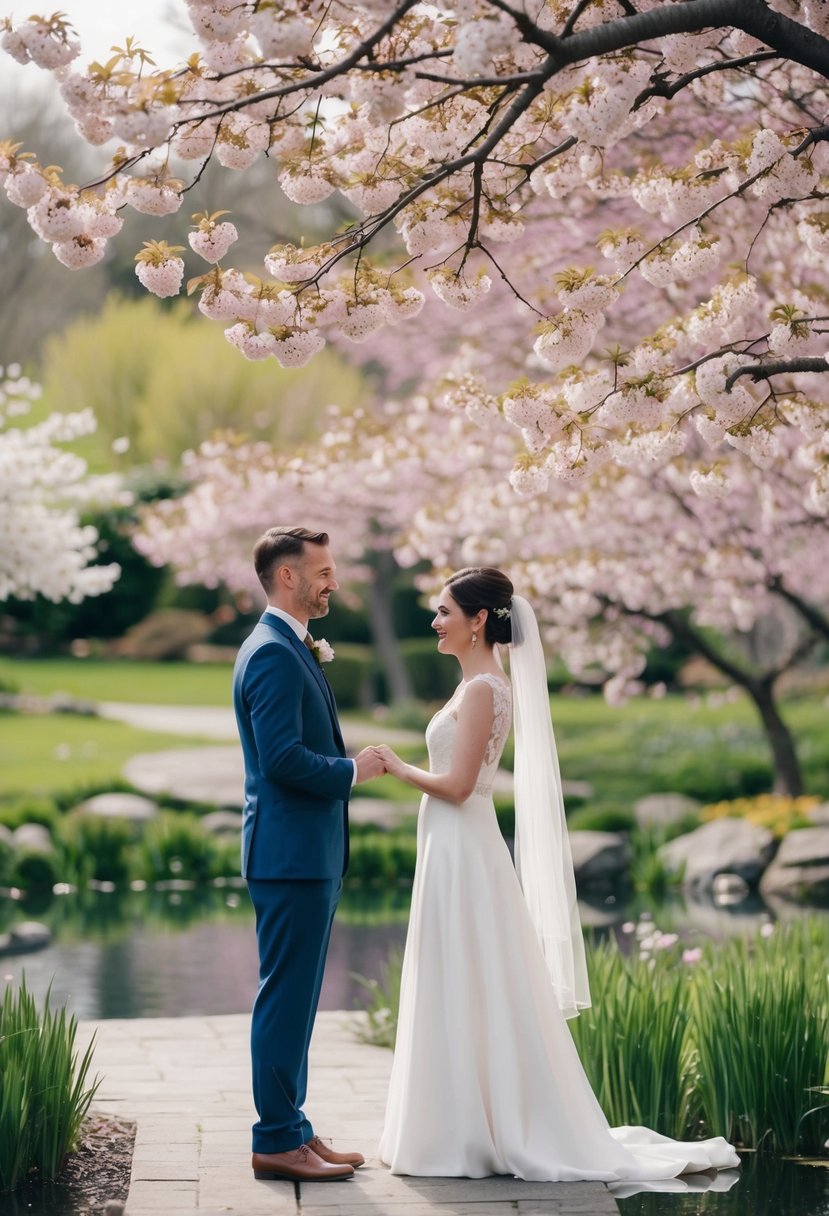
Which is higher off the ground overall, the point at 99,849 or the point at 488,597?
the point at 99,849

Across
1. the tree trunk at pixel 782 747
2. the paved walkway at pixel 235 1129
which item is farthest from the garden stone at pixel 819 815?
the paved walkway at pixel 235 1129

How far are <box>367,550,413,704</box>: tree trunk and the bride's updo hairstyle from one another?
1609 centimetres

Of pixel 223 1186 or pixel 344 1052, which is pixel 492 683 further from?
pixel 344 1052

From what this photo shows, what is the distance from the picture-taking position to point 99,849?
505 inches

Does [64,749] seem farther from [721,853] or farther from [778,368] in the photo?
[778,368]

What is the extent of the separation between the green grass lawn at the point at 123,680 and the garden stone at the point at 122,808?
671cm

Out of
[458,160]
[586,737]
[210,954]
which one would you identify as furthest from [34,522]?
[586,737]

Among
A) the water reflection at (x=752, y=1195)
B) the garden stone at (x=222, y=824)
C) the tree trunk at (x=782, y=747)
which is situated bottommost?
the water reflection at (x=752, y=1195)

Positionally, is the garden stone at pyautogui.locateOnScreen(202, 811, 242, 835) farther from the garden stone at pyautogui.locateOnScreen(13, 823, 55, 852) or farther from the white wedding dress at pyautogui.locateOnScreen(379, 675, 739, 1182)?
the white wedding dress at pyautogui.locateOnScreen(379, 675, 739, 1182)

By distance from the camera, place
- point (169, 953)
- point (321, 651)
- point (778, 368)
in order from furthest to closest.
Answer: point (169, 953) < point (778, 368) < point (321, 651)

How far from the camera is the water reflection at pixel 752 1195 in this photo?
4316 mm

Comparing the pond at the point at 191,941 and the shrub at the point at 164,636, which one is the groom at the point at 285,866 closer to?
the pond at the point at 191,941

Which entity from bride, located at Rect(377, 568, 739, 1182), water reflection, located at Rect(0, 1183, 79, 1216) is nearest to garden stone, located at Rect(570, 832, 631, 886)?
bride, located at Rect(377, 568, 739, 1182)

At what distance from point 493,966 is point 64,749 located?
13860 mm
